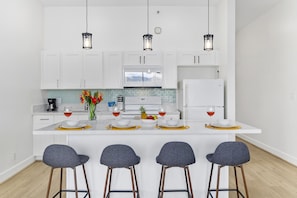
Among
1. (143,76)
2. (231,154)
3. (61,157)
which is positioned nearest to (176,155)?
(231,154)

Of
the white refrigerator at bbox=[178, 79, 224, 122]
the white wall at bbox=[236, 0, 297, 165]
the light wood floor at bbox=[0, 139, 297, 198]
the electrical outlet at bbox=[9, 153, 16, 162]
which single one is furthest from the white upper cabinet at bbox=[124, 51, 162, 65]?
the electrical outlet at bbox=[9, 153, 16, 162]

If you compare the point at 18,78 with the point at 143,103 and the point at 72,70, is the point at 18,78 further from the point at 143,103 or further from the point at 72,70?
the point at 143,103

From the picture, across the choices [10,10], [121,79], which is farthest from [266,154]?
[10,10]

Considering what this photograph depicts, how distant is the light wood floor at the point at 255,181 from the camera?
313 cm

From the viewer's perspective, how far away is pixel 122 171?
2.75 meters

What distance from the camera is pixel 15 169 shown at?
394 cm

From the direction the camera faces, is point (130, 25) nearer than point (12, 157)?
No

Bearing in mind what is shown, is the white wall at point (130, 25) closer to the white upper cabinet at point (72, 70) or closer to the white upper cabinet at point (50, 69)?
the white upper cabinet at point (72, 70)

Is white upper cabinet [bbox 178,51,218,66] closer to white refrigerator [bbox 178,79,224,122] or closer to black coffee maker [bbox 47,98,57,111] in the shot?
white refrigerator [bbox 178,79,224,122]

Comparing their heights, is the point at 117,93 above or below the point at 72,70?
below

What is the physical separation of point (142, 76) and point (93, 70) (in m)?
1.05

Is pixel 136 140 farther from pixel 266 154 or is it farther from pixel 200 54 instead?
pixel 266 154

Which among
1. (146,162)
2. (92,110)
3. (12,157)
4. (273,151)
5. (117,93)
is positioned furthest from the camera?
(117,93)

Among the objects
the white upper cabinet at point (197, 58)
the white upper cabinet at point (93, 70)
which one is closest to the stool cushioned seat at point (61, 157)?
the white upper cabinet at point (93, 70)
